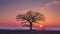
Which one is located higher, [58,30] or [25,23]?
[25,23]

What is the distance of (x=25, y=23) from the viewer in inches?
157

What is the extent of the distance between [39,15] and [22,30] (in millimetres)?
845

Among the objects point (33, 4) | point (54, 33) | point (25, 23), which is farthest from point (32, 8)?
point (54, 33)

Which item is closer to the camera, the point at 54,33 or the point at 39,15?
the point at 54,33

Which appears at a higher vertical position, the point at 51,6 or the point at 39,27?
the point at 51,6

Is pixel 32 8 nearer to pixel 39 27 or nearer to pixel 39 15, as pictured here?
pixel 39 15

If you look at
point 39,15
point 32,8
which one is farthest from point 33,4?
point 39,15

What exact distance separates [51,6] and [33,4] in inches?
26.4

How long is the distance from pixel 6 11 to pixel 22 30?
92cm

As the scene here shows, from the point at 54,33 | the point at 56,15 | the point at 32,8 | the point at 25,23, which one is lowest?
the point at 54,33

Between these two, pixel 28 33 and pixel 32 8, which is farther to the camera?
pixel 32 8

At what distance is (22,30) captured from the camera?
12.4 feet

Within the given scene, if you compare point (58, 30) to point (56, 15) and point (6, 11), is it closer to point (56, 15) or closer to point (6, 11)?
point (56, 15)

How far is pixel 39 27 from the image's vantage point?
150 inches
